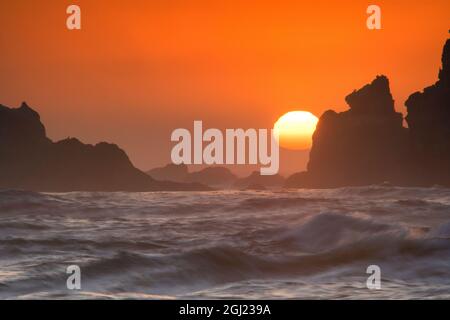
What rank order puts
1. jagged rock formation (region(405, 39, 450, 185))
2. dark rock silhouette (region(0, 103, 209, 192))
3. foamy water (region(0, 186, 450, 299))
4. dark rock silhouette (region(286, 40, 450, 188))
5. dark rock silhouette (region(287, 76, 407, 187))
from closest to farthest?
foamy water (region(0, 186, 450, 299)) < jagged rock formation (region(405, 39, 450, 185)) < dark rock silhouette (region(286, 40, 450, 188)) < dark rock silhouette (region(287, 76, 407, 187)) < dark rock silhouette (region(0, 103, 209, 192))

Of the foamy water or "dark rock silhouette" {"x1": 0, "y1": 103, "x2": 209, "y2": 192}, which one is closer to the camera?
the foamy water

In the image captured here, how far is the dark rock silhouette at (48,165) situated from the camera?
136 m

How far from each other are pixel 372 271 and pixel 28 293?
764cm

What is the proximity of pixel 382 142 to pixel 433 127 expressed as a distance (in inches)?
641

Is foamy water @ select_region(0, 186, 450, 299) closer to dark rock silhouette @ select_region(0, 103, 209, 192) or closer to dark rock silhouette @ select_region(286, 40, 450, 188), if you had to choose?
dark rock silhouette @ select_region(286, 40, 450, 188)

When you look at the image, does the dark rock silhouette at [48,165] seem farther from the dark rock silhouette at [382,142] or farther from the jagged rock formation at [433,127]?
the jagged rock formation at [433,127]

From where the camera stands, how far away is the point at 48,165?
13900 cm

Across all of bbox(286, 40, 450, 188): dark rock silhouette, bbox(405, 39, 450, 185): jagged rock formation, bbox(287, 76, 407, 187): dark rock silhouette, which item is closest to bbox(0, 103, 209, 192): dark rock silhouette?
bbox(287, 76, 407, 187): dark rock silhouette

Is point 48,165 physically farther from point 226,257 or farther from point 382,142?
point 226,257

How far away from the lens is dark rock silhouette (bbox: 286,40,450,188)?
111 m

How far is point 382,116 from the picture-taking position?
5079 inches

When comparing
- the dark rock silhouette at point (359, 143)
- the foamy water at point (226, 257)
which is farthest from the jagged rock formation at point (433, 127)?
the foamy water at point (226, 257)

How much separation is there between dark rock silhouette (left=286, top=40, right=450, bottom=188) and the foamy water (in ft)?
283
